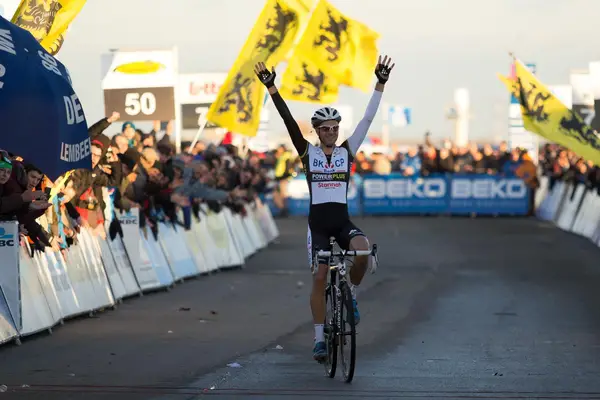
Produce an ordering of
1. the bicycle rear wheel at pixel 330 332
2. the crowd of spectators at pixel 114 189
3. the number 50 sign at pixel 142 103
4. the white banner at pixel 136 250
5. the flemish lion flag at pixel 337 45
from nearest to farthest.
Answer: the bicycle rear wheel at pixel 330 332 < the crowd of spectators at pixel 114 189 < the white banner at pixel 136 250 < the number 50 sign at pixel 142 103 < the flemish lion flag at pixel 337 45

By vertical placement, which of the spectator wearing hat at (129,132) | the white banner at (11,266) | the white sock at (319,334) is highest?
the spectator wearing hat at (129,132)

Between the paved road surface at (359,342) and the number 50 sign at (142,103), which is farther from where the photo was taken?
the number 50 sign at (142,103)

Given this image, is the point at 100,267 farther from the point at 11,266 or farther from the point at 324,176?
the point at 324,176

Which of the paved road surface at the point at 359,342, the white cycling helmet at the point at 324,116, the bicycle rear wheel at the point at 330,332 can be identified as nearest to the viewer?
the paved road surface at the point at 359,342

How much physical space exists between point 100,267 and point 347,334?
6.64 m

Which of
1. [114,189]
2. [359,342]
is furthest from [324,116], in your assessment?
[114,189]

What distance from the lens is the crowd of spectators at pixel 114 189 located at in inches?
545

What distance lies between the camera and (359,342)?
45.6 ft

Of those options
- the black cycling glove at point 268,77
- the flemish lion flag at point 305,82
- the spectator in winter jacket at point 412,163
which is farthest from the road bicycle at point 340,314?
the spectator in winter jacket at point 412,163

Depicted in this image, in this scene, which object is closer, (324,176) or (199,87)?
(324,176)

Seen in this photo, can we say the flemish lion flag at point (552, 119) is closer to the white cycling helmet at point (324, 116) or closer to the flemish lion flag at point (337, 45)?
the flemish lion flag at point (337, 45)

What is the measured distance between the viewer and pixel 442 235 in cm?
3538

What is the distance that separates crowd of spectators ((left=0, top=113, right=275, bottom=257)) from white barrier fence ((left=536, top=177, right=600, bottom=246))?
370 inches

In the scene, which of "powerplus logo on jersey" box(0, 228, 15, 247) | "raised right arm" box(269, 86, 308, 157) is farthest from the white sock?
"powerplus logo on jersey" box(0, 228, 15, 247)
